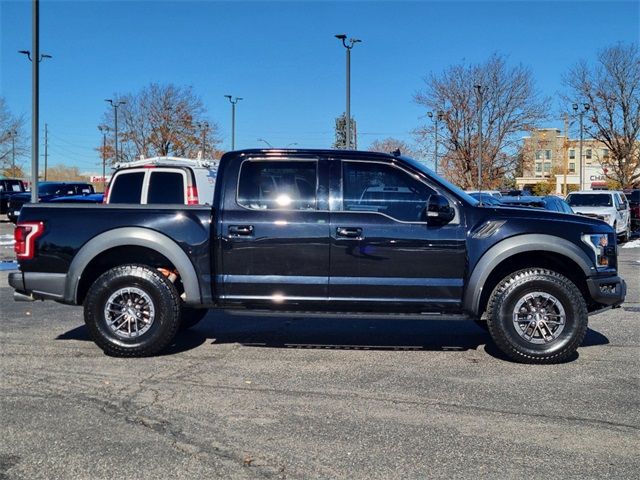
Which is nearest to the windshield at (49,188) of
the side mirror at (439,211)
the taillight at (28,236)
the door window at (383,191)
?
the taillight at (28,236)

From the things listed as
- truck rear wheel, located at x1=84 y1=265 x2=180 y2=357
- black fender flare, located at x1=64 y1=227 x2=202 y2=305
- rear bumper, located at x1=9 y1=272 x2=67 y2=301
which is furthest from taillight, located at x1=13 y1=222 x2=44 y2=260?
truck rear wheel, located at x1=84 y1=265 x2=180 y2=357

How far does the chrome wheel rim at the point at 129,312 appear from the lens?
636cm

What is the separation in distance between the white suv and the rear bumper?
1721 cm

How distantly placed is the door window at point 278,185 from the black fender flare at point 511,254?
1.61 m

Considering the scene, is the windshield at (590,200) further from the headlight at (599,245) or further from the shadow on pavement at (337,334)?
the headlight at (599,245)

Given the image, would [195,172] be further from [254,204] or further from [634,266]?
[634,266]

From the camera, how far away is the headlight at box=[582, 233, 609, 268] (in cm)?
617

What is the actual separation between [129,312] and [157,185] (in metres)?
5.45

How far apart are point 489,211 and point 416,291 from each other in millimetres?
995

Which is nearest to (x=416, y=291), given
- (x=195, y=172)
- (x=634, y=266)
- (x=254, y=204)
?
(x=254, y=204)

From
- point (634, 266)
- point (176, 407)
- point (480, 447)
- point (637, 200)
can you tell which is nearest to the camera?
point (480, 447)

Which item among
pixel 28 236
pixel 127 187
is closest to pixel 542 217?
pixel 28 236

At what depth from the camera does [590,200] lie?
860 inches

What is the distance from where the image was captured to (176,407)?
16.2 feet
